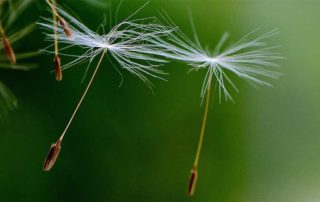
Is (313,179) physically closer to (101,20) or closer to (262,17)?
(262,17)

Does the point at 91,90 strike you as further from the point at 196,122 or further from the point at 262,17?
the point at 262,17

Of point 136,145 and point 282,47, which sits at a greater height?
point 282,47

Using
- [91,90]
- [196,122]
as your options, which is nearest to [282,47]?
[196,122]

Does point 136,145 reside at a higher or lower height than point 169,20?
lower

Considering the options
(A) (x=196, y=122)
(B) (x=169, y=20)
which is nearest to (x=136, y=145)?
(A) (x=196, y=122)

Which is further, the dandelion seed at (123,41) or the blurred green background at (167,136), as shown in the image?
the blurred green background at (167,136)

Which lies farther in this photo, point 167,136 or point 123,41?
point 167,136

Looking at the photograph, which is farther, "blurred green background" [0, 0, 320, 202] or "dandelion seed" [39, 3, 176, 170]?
"blurred green background" [0, 0, 320, 202]
